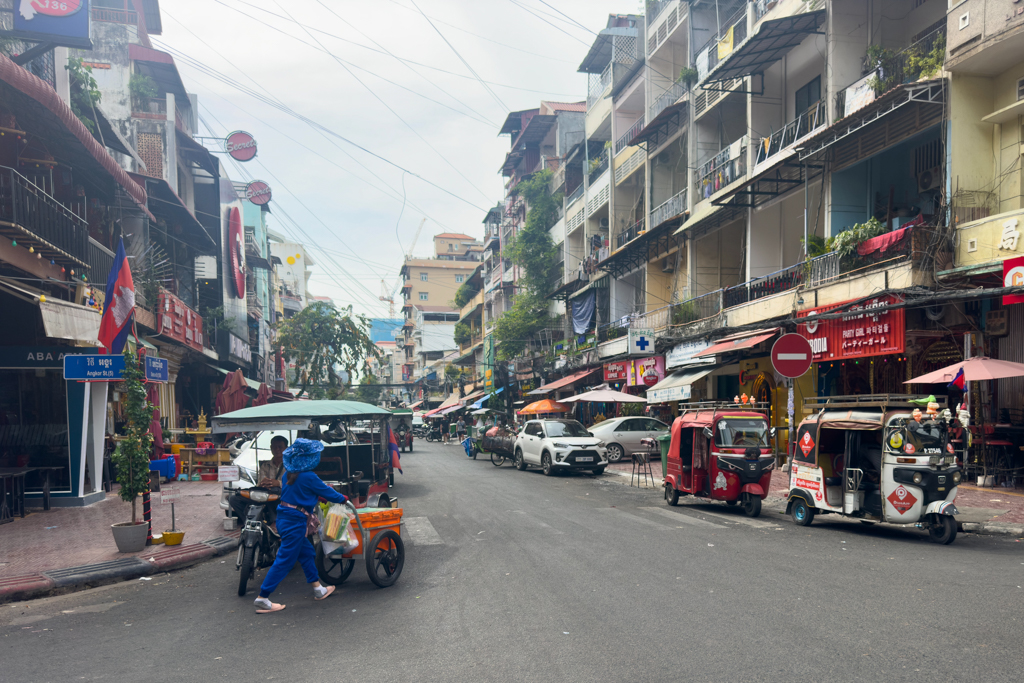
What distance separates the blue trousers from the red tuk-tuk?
313 inches

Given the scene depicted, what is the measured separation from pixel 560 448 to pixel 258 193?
38.0 meters

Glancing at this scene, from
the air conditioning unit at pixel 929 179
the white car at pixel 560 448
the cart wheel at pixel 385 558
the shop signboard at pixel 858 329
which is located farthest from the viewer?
the white car at pixel 560 448

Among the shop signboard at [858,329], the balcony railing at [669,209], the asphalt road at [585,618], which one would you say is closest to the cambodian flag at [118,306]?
the asphalt road at [585,618]

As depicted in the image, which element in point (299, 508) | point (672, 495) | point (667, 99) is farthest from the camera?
point (667, 99)

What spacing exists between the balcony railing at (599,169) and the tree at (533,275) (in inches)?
264

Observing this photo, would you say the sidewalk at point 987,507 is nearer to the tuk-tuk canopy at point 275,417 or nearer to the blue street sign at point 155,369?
the tuk-tuk canopy at point 275,417

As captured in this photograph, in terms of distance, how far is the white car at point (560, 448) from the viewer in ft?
69.7

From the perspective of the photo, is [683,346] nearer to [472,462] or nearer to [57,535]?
[472,462]

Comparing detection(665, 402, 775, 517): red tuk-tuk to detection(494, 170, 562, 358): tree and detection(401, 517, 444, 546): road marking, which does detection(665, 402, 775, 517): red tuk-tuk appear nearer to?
detection(401, 517, 444, 546): road marking

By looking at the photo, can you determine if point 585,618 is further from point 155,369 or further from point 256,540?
point 155,369

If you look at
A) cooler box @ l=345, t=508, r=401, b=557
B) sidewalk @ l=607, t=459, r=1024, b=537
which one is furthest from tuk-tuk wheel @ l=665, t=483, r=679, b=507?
cooler box @ l=345, t=508, r=401, b=557

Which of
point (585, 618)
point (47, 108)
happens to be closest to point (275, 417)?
point (585, 618)

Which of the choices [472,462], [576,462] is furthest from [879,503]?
[472,462]

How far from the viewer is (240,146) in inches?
1655
